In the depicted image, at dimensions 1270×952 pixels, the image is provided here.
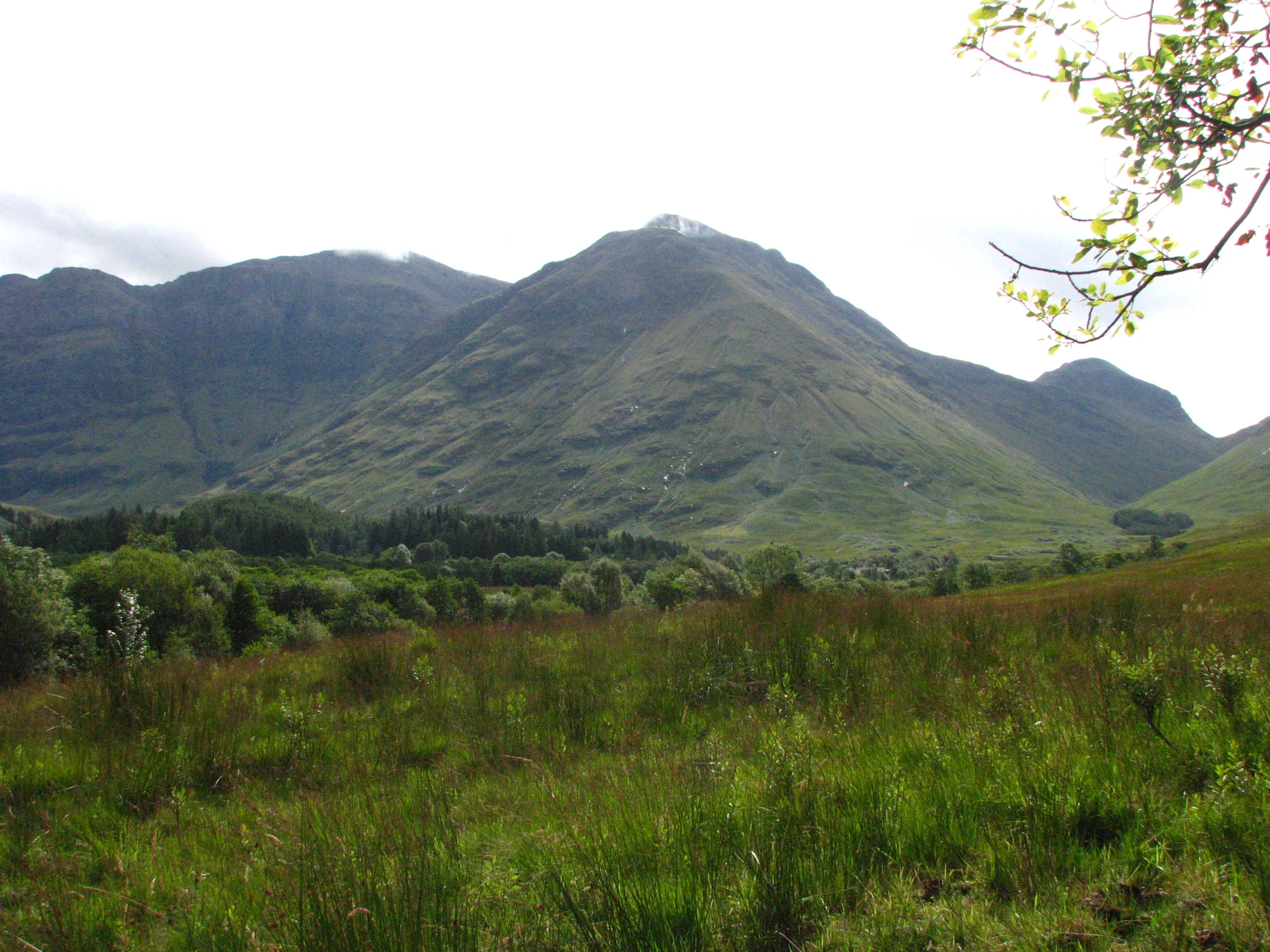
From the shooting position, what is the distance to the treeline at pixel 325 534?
10306 cm

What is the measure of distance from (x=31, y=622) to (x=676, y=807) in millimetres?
18515

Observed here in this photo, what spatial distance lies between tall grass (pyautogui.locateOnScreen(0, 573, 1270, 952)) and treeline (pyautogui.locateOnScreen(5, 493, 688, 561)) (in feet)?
348

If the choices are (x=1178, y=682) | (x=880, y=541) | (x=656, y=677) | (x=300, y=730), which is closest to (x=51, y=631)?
(x=300, y=730)

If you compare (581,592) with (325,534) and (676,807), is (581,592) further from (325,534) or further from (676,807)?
(325,534)

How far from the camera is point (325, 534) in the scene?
152m

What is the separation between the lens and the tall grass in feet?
9.89

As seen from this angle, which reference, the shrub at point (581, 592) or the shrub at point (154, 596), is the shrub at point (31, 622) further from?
the shrub at point (581, 592)

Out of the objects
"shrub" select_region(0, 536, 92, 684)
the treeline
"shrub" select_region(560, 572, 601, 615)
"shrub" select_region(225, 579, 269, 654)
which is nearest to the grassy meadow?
"shrub" select_region(0, 536, 92, 684)

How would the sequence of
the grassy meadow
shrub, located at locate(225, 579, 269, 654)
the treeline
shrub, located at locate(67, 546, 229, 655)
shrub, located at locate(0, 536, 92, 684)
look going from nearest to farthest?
1. the grassy meadow
2. shrub, located at locate(0, 536, 92, 684)
3. shrub, located at locate(67, 546, 229, 655)
4. shrub, located at locate(225, 579, 269, 654)
5. the treeline

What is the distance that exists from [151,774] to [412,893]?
4.37m

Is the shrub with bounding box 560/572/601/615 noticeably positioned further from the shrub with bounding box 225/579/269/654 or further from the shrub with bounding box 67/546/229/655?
the shrub with bounding box 67/546/229/655

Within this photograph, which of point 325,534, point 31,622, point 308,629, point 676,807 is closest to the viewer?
point 676,807

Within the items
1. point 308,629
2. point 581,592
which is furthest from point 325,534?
point 308,629

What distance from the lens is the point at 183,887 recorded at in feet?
12.8
